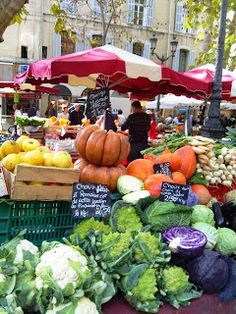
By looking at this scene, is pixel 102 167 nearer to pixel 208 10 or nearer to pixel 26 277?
pixel 26 277

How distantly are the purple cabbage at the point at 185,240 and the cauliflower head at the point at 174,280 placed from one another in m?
0.13

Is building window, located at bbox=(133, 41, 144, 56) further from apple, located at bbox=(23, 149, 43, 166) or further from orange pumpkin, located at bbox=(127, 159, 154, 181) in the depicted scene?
apple, located at bbox=(23, 149, 43, 166)

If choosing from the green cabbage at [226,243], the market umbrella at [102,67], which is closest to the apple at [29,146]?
the green cabbage at [226,243]

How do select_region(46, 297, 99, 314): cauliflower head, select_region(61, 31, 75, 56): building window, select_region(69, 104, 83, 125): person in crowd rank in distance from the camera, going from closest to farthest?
select_region(46, 297, 99, 314): cauliflower head
select_region(69, 104, 83, 125): person in crowd
select_region(61, 31, 75, 56): building window

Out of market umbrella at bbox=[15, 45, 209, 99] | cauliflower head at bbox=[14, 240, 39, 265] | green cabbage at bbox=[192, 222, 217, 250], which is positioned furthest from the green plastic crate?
market umbrella at bbox=[15, 45, 209, 99]

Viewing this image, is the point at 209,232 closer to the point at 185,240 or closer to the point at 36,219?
the point at 185,240

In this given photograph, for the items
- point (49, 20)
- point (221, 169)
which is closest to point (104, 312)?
point (221, 169)

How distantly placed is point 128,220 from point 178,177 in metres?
0.76

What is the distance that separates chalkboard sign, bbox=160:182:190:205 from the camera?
276cm

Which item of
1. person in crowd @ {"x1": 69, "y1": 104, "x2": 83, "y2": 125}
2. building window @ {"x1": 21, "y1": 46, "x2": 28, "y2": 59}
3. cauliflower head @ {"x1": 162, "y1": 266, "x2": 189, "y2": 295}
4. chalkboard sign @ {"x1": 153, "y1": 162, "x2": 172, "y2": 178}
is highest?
building window @ {"x1": 21, "y1": 46, "x2": 28, "y2": 59}

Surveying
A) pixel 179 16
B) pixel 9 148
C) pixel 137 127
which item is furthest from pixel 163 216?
pixel 179 16

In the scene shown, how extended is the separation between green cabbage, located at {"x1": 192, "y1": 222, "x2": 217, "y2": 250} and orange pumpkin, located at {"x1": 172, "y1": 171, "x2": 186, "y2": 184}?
1.73 ft

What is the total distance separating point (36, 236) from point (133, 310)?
783 mm

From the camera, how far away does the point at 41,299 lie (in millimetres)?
1839
